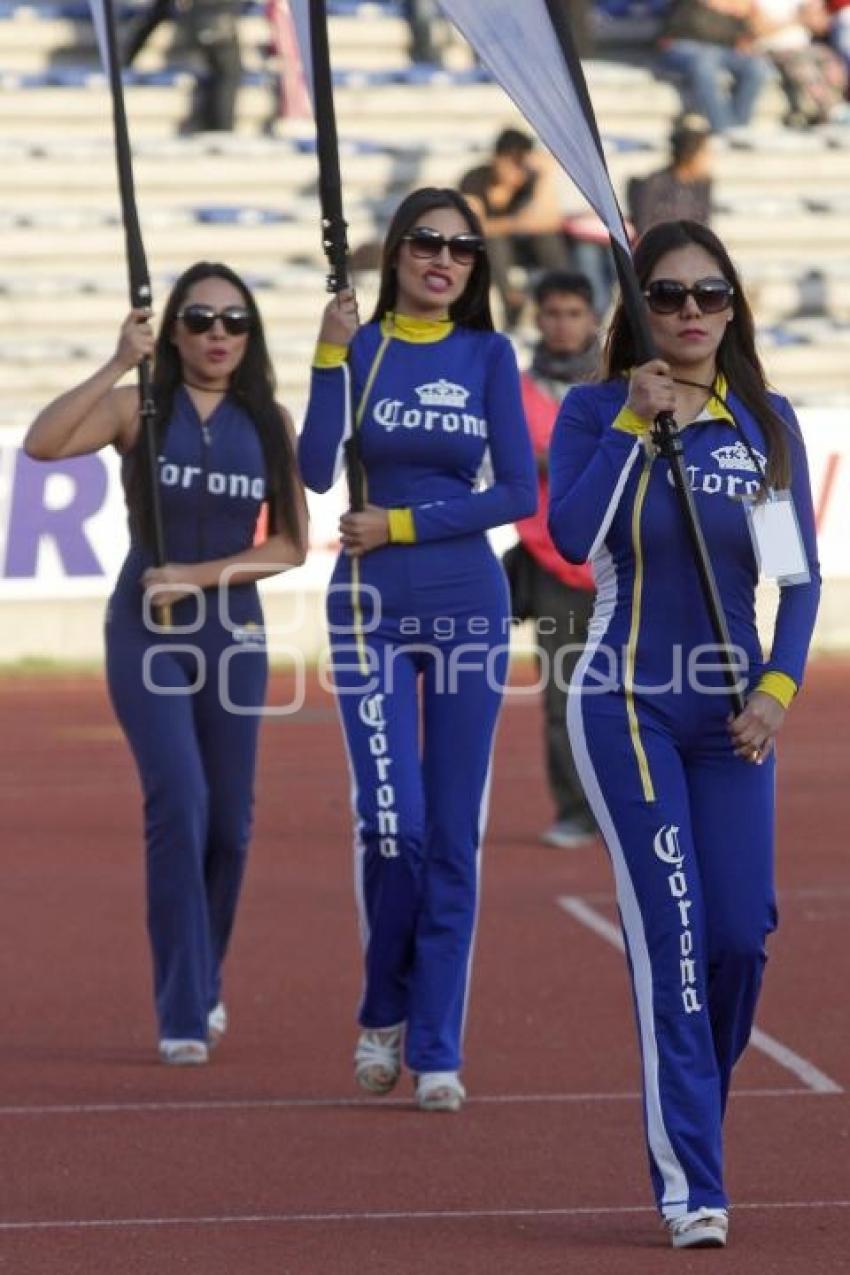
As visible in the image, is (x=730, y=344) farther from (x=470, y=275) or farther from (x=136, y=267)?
(x=136, y=267)

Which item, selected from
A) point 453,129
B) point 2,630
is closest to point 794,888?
point 2,630

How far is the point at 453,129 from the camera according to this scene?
1032 inches

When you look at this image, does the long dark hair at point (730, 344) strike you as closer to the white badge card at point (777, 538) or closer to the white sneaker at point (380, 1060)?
the white badge card at point (777, 538)

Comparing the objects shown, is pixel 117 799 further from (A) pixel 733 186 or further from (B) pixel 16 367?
(A) pixel 733 186

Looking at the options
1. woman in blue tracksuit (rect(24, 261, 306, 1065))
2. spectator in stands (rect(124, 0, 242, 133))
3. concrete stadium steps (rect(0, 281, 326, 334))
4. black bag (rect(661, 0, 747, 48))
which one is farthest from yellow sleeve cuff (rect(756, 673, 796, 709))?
black bag (rect(661, 0, 747, 48))

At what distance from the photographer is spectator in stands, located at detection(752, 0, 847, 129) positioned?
27078 mm

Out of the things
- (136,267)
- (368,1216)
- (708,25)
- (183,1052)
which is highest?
(708,25)

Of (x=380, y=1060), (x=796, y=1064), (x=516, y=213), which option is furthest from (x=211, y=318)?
(x=516, y=213)

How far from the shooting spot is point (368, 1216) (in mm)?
6316

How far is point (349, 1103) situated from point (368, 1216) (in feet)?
4.31

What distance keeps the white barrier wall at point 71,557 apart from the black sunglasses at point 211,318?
10.3 m

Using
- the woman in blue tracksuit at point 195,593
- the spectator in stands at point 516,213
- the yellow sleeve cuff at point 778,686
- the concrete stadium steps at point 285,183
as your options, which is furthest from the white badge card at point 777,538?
the concrete stadium steps at point 285,183

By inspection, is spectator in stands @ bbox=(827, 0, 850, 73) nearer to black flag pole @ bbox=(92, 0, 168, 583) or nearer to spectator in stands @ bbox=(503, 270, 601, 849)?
spectator in stands @ bbox=(503, 270, 601, 849)

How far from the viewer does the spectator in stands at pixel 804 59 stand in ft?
88.8
